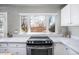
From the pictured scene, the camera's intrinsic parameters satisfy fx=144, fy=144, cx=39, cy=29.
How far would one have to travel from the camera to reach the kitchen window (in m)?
2.35

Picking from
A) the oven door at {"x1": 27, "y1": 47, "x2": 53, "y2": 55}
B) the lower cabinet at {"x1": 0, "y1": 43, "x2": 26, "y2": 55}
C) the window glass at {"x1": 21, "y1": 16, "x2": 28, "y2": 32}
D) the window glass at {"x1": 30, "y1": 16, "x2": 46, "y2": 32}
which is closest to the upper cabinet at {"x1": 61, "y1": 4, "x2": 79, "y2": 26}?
the window glass at {"x1": 30, "y1": 16, "x2": 46, "y2": 32}

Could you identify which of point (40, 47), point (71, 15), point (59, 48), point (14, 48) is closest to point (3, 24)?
point (14, 48)

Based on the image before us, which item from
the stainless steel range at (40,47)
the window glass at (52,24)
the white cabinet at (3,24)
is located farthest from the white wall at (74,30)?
the white cabinet at (3,24)

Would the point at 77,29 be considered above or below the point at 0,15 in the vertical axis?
below

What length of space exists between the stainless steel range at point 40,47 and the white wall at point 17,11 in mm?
358

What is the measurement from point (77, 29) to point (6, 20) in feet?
3.70

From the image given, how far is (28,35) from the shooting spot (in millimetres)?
2418

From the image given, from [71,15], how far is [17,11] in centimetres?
93

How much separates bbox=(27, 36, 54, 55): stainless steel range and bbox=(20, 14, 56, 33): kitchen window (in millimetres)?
317

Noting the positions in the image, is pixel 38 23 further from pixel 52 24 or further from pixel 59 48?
pixel 59 48

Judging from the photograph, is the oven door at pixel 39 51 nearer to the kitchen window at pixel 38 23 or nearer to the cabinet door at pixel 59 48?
the cabinet door at pixel 59 48
